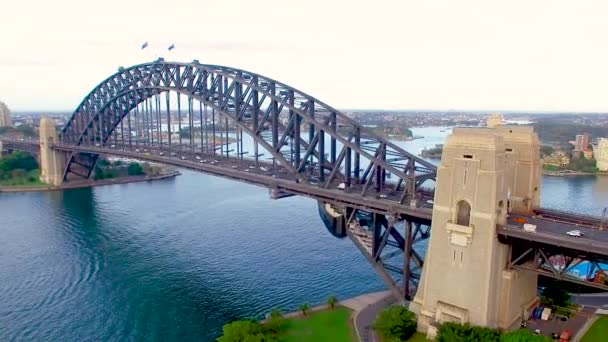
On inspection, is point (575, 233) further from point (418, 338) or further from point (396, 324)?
point (396, 324)

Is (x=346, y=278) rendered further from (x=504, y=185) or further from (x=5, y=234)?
(x=5, y=234)

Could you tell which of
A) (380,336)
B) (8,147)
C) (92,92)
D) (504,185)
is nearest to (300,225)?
(380,336)

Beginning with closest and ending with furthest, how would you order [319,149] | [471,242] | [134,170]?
1. [471,242]
2. [319,149]
3. [134,170]

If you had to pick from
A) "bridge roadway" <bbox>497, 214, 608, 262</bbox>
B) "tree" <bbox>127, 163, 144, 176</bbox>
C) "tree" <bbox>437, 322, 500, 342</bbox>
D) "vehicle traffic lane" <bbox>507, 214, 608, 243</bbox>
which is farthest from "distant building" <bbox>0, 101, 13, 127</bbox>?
"bridge roadway" <bbox>497, 214, 608, 262</bbox>

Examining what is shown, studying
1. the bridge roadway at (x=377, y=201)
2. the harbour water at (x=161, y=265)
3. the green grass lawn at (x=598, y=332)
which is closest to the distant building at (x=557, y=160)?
the harbour water at (x=161, y=265)

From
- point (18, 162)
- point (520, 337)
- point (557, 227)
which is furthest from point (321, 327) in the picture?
point (18, 162)

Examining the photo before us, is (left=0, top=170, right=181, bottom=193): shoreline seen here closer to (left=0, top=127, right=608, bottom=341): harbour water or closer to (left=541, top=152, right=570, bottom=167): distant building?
(left=0, top=127, right=608, bottom=341): harbour water
